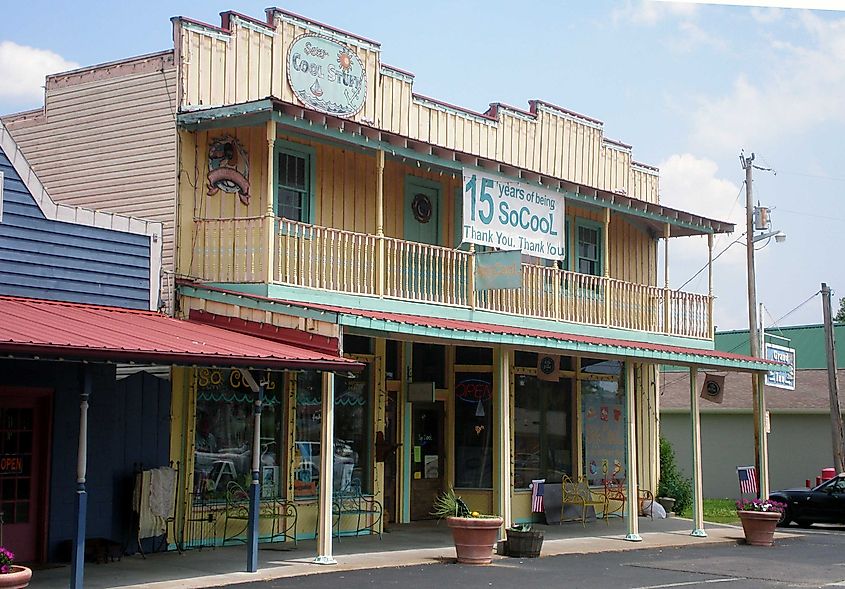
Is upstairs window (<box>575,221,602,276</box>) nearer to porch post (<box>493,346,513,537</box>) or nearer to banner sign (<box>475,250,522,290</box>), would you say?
banner sign (<box>475,250,522,290</box>)

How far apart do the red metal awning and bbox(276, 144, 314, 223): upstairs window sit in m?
2.96

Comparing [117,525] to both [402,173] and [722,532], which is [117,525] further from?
[722,532]

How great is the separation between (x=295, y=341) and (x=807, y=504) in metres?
14.9

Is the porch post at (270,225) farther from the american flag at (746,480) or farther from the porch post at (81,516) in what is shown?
Answer: the american flag at (746,480)

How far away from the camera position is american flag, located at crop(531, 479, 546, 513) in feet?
68.0

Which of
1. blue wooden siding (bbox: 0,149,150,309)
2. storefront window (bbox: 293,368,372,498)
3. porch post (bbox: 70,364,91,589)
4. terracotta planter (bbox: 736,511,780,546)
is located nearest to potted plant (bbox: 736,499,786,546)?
terracotta planter (bbox: 736,511,780,546)

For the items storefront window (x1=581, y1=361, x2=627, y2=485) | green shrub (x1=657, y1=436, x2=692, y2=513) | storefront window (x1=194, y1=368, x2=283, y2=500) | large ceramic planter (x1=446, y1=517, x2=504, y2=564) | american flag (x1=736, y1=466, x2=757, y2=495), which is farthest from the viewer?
green shrub (x1=657, y1=436, x2=692, y2=513)

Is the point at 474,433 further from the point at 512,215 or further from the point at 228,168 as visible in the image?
the point at 228,168

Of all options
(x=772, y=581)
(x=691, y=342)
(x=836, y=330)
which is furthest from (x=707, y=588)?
(x=836, y=330)

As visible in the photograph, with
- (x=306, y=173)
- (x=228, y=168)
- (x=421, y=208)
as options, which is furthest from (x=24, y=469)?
(x=421, y=208)

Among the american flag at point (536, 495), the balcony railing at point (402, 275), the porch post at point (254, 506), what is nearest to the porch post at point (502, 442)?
the balcony railing at point (402, 275)

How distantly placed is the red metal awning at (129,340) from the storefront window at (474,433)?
272 inches

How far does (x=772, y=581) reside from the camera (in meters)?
14.5

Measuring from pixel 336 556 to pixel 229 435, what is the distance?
2.40 meters
